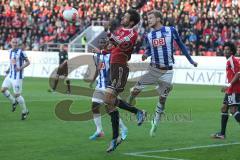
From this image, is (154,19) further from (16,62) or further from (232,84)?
(16,62)

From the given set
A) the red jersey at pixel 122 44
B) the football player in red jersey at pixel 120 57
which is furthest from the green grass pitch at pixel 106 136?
the red jersey at pixel 122 44

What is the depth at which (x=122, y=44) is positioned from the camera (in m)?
11.2

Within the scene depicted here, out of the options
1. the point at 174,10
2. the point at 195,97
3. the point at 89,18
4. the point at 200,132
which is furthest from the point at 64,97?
the point at 89,18

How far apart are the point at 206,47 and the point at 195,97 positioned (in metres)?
11.7

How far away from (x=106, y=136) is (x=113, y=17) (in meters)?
28.6

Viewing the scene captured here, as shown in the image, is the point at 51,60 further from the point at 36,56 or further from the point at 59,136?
the point at 59,136

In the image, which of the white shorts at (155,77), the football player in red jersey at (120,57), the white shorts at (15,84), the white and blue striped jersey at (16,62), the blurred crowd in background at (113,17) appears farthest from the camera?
the blurred crowd in background at (113,17)

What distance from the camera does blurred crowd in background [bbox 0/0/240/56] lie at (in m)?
36.1

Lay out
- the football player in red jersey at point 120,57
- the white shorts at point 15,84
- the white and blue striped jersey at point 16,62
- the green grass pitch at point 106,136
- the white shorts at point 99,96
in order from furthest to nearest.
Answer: the white and blue striped jersey at point 16,62 → the white shorts at point 15,84 → the white shorts at point 99,96 → the football player in red jersey at point 120,57 → the green grass pitch at point 106,136

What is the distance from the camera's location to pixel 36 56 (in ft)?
123

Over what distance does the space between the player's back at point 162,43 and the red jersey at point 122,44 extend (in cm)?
171

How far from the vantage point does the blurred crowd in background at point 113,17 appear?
1420 inches

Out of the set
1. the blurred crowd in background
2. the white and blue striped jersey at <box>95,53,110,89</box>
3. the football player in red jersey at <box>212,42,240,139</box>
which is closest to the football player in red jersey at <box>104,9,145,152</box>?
the white and blue striped jersey at <box>95,53,110,89</box>

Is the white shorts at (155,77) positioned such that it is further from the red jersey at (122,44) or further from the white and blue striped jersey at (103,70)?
the red jersey at (122,44)
